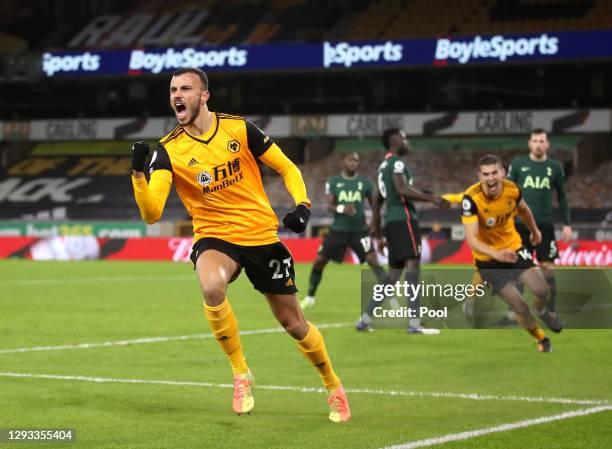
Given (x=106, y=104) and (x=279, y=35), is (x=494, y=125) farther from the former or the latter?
(x=106, y=104)

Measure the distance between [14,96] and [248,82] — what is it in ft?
34.3

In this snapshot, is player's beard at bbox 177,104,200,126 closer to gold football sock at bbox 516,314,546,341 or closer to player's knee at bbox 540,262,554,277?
gold football sock at bbox 516,314,546,341

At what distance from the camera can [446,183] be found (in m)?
40.8

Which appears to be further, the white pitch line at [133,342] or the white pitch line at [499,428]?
the white pitch line at [133,342]

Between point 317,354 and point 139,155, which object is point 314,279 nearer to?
point 317,354

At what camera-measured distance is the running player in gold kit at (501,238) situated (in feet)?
37.3

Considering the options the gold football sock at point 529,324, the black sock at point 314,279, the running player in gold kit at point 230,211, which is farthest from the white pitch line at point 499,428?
the black sock at point 314,279

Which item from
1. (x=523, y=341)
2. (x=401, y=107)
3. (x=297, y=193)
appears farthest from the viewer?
(x=401, y=107)

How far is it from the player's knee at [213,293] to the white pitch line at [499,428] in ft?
5.22

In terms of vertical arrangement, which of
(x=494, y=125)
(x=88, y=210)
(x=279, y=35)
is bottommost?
(x=88, y=210)

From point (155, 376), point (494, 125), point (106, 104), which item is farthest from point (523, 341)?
point (106, 104)

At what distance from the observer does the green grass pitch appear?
7.13m


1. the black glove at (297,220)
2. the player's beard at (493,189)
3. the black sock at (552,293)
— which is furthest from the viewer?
the black sock at (552,293)

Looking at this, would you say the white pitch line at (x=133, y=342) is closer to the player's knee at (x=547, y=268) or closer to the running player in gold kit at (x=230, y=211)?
the player's knee at (x=547, y=268)
